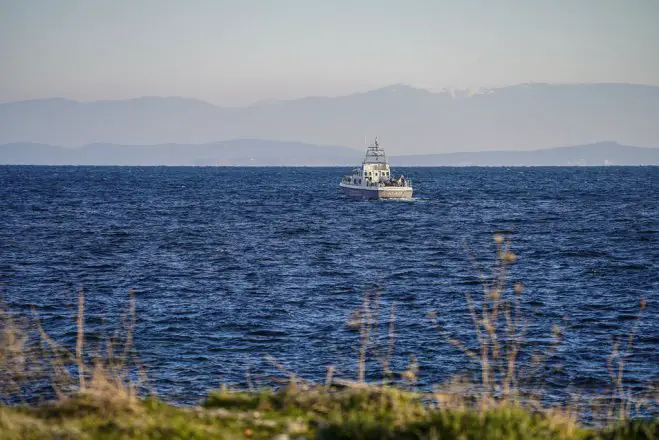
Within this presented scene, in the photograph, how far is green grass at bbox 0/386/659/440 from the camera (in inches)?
261

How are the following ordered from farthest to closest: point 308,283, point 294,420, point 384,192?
point 384,192 → point 308,283 → point 294,420

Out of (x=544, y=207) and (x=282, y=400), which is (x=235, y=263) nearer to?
(x=282, y=400)

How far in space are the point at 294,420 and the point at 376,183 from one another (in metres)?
108

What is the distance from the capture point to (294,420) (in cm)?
738

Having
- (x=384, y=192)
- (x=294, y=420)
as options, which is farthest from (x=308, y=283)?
(x=384, y=192)

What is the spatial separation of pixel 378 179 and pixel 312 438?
11050 centimetres

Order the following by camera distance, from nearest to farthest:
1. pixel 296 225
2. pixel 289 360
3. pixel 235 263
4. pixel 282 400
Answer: pixel 282 400
pixel 289 360
pixel 235 263
pixel 296 225

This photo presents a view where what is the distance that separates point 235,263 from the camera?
47188mm

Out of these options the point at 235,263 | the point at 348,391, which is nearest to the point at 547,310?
the point at 235,263

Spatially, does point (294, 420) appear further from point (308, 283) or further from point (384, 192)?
point (384, 192)

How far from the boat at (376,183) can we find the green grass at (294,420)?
103569 millimetres

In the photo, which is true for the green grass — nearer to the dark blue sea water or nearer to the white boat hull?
the dark blue sea water

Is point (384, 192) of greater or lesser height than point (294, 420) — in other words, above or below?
below

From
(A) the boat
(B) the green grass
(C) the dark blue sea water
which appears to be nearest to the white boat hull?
(A) the boat
